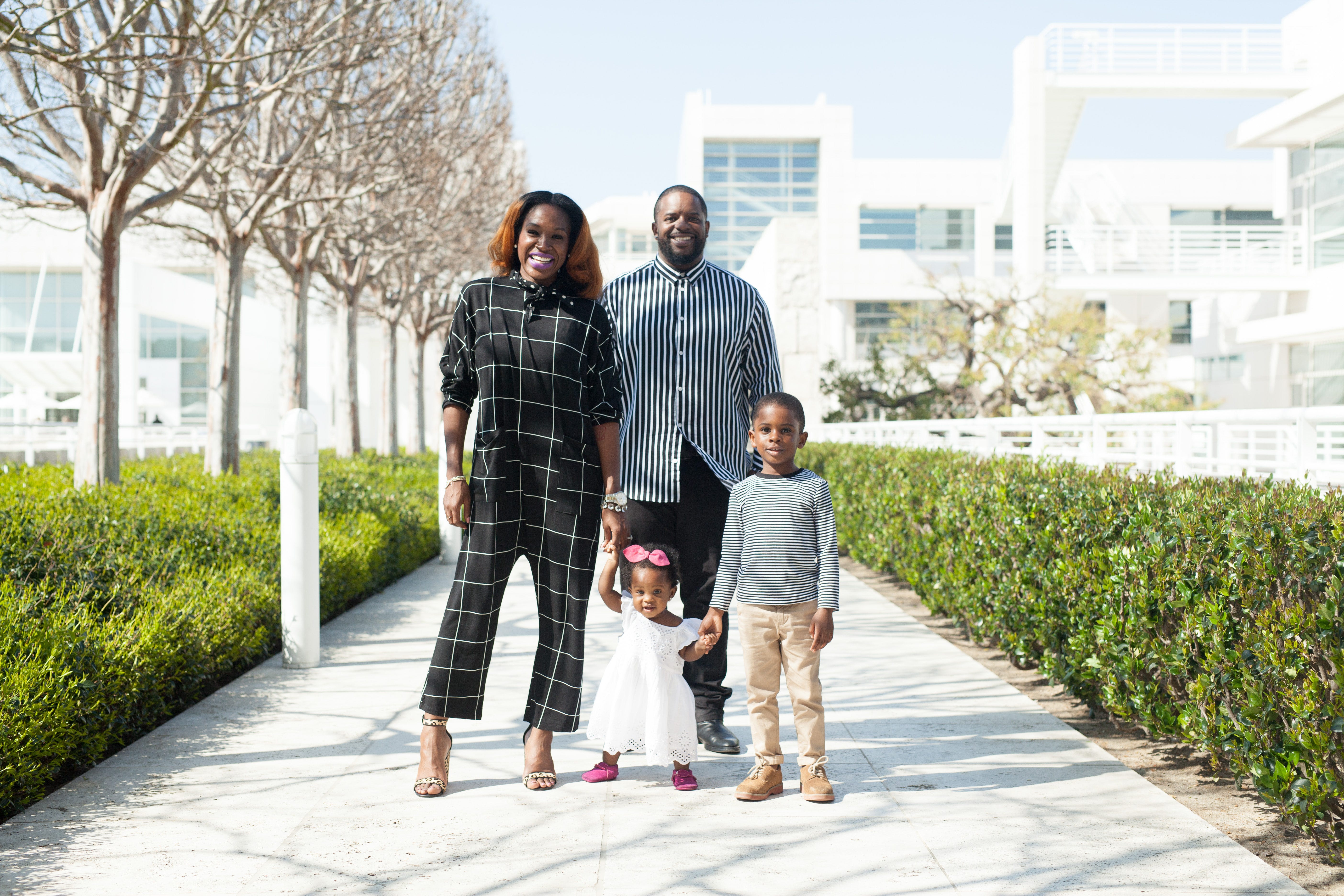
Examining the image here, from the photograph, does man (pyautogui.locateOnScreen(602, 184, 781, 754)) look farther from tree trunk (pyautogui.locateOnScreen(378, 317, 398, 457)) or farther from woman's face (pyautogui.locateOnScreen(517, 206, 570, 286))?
tree trunk (pyautogui.locateOnScreen(378, 317, 398, 457))

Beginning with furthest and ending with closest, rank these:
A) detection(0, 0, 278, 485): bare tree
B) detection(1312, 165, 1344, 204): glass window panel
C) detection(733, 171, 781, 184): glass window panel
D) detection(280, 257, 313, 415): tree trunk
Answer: detection(733, 171, 781, 184): glass window panel, detection(1312, 165, 1344, 204): glass window panel, detection(280, 257, 313, 415): tree trunk, detection(0, 0, 278, 485): bare tree

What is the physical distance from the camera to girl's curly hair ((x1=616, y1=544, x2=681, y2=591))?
12.9 ft

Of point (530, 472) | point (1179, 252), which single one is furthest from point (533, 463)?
point (1179, 252)

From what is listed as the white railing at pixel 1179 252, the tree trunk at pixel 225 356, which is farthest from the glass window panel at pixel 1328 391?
the tree trunk at pixel 225 356

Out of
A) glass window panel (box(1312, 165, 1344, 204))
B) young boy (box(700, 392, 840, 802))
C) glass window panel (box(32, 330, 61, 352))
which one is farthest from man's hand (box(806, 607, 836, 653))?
glass window panel (box(32, 330, 61, 352))

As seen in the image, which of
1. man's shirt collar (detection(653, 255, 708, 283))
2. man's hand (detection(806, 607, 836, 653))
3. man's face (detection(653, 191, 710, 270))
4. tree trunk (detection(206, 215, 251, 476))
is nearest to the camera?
man's hand (detection(806, 607, 836, 653))

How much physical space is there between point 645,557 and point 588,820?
0.88 m

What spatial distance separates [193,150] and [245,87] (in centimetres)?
353

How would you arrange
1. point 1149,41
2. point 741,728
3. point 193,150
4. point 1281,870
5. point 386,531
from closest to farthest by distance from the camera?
point 1281,870 → point 741,728 → point 386,531 → point 193,150 → point 1149,41

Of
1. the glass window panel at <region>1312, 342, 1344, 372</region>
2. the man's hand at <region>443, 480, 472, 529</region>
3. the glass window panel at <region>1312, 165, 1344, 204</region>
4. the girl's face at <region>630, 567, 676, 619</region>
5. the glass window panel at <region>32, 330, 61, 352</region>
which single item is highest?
the glass window panel at <region>1312, 165, 1344, 204</region>

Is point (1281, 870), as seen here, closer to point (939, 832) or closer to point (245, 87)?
point (939, 832)

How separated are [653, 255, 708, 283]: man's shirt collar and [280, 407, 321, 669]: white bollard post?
2411 mm

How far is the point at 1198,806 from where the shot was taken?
3947 mm

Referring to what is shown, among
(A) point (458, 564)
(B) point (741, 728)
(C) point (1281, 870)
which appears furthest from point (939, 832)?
(A) point (458, 564)
